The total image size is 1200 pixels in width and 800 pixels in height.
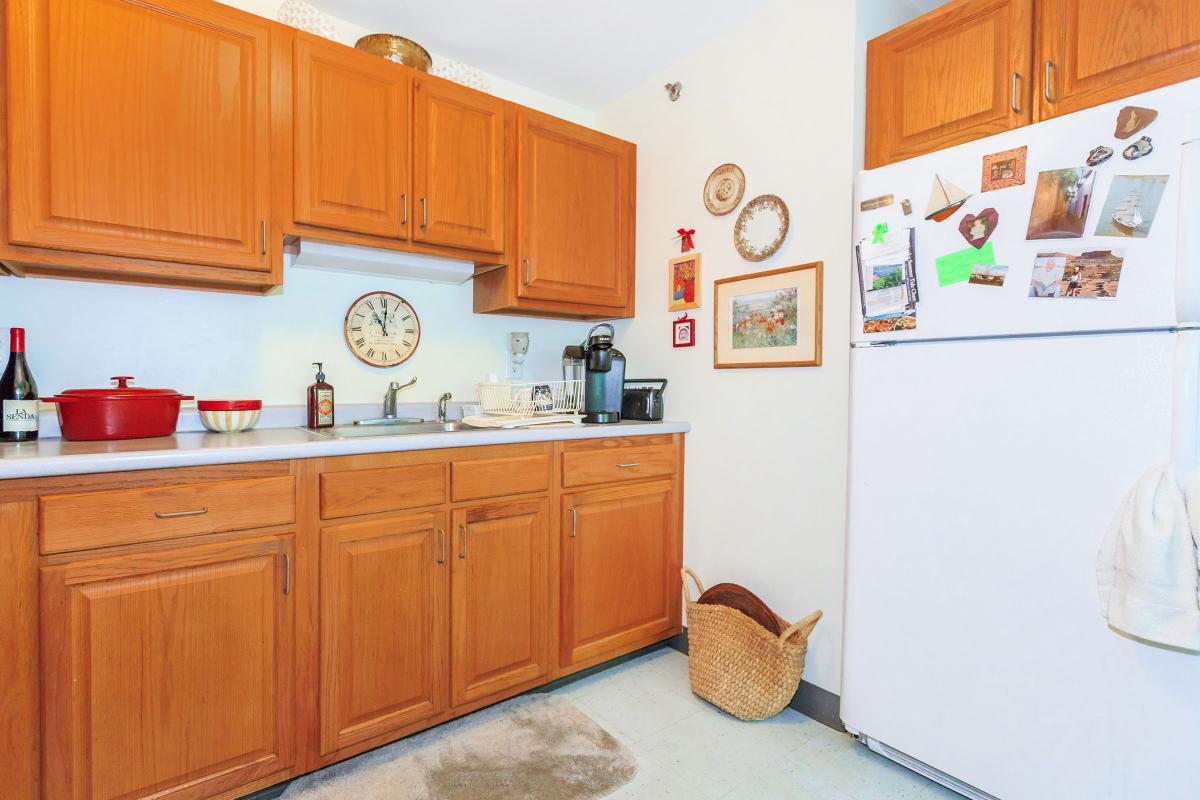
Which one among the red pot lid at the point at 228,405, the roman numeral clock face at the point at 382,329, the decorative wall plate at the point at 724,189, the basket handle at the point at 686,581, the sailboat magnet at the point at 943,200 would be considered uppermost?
the decorative wall plate at the point at 724,189

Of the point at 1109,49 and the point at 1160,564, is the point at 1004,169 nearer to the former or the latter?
the point at 1109,49

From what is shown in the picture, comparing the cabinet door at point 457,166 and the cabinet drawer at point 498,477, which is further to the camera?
the cabinet door at point 457,166

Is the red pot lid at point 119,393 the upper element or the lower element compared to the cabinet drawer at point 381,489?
upper

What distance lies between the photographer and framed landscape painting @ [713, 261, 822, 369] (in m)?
2.03

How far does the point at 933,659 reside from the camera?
61.1 inches

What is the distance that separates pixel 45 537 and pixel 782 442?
2.05 meters

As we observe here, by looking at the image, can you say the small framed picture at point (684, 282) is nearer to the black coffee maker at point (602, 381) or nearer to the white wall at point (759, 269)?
the white wall at point (759, 269)

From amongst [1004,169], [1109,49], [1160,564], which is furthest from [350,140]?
[1160,564]

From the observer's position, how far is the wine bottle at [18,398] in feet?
5.22

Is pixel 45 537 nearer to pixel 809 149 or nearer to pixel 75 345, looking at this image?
pixel 75 345

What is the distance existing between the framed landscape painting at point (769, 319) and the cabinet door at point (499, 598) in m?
0.94

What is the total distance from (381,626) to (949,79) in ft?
7.47

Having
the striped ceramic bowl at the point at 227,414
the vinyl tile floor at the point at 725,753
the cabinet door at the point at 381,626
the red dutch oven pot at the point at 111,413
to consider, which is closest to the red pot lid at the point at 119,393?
the red dutch oven pot at the point at 111,413

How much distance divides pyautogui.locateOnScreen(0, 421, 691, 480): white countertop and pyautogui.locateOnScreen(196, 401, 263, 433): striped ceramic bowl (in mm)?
38
